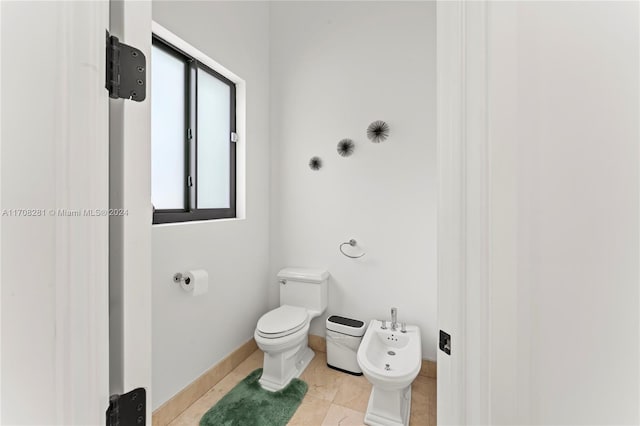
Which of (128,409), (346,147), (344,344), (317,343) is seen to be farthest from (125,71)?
(317,343)

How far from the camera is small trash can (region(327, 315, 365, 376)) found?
188 centimetres

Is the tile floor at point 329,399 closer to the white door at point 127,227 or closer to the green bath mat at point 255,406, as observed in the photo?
the green bath mat at point 255,406

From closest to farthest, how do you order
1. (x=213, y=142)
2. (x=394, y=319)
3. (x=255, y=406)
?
(x=255, y=406) < (x=394, y=319) < (x=213, y=142)

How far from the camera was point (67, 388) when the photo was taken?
386 mm

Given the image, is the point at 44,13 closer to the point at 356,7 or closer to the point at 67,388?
the point at 67,388

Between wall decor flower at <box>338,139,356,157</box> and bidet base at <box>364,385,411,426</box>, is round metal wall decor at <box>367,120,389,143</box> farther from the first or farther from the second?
bidet base at <box>364,385,411,426</box>

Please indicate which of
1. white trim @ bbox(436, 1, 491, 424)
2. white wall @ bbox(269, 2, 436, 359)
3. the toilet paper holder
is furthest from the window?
white trim @ bbox(436, 1, 491, 424)

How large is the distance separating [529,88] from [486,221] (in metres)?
0.23

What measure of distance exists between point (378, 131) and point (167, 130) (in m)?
1.43

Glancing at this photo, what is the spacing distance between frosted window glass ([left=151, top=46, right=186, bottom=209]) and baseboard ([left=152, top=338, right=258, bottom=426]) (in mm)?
1098

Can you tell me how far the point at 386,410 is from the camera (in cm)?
144

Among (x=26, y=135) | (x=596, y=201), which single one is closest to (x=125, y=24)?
(x=26, y=135)

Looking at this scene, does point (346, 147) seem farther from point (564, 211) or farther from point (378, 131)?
point (564, 211)

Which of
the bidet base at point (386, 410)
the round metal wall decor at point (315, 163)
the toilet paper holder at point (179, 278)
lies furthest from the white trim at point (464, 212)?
the round metal wall decor at point (315, 163)
